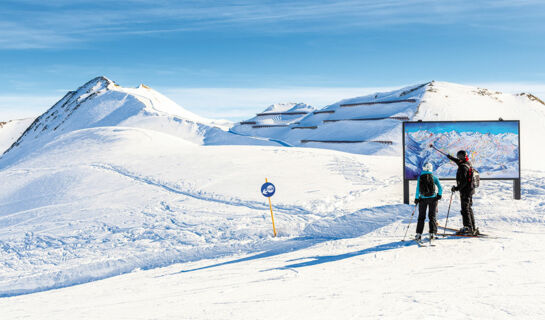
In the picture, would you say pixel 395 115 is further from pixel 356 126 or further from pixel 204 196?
pixel 204 196

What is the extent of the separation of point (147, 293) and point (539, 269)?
21.0 ft

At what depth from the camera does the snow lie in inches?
252

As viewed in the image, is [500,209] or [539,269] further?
[500,209]

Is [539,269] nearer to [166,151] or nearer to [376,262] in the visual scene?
[376,262]

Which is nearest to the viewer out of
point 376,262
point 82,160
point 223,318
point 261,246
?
point 223,318

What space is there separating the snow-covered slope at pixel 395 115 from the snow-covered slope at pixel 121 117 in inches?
282

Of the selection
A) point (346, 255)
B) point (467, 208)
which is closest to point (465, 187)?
point (467, 208)

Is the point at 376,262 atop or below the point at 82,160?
below

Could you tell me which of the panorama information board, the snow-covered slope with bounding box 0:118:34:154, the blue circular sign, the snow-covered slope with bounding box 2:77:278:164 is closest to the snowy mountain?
the panorama information board

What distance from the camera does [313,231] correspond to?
1183 cm

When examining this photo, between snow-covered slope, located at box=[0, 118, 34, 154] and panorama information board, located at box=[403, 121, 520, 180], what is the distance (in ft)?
403

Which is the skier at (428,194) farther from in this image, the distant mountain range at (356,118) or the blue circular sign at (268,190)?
the distant mountain range at (356,118)

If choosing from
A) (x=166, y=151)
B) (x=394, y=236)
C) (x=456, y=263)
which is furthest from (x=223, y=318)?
(x=166, y=151)

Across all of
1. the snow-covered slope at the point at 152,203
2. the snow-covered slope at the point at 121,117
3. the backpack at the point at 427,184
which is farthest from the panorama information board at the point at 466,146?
the snow-covered slope at the point at 121,117
